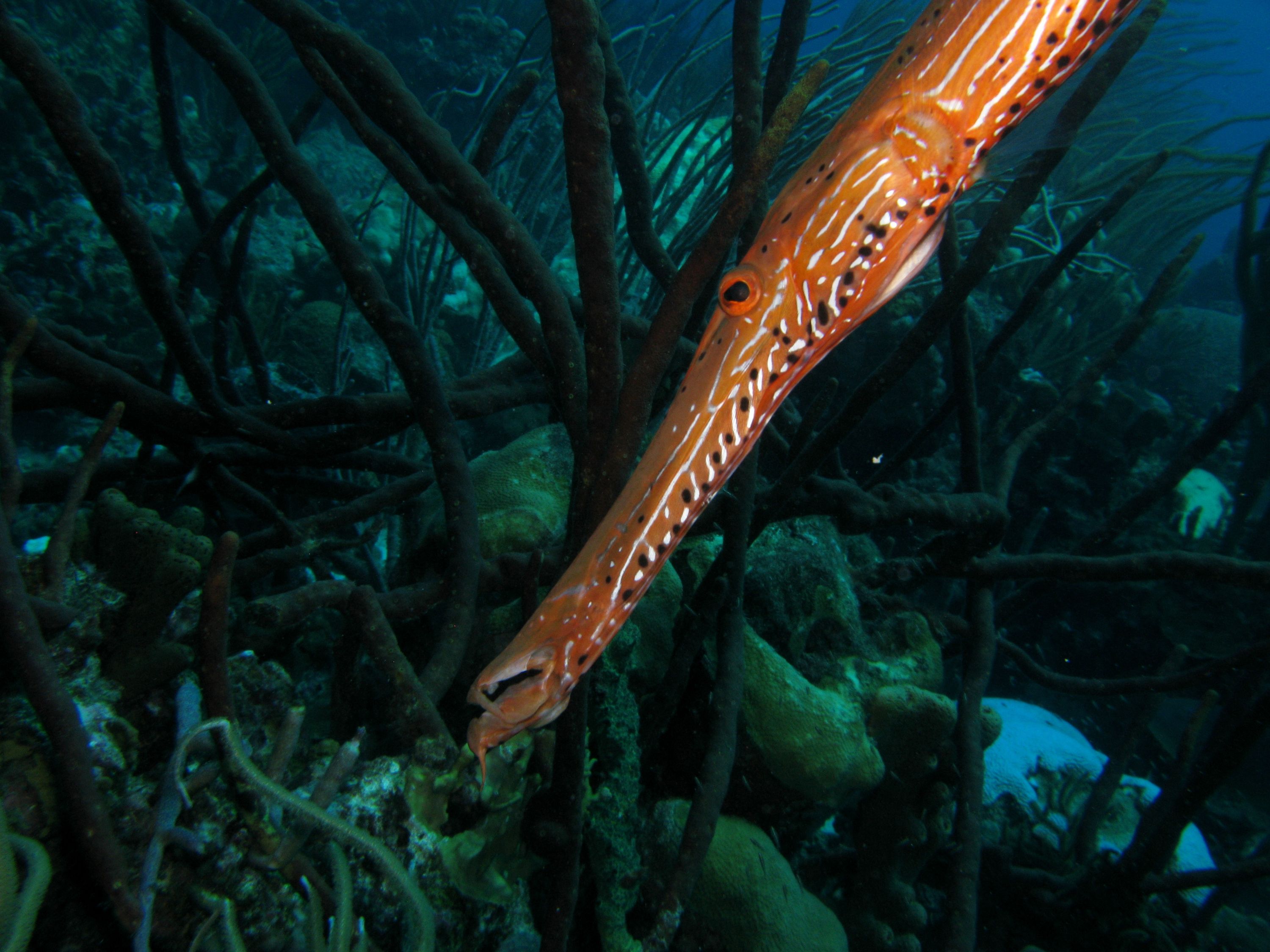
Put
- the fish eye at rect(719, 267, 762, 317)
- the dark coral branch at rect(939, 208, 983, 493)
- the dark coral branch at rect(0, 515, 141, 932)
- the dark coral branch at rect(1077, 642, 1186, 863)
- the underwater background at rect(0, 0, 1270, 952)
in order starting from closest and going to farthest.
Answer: the fish eye at rect(719, 267, 762, 317), the dark coral branch at rect(0, 515, 141, 932), the underwater background at rect(0, 0, 1270, 952), the dark coral branch at rect(939, 208, 983, 493), the dark coral branch at rect(1077, 642, 1186, 863)

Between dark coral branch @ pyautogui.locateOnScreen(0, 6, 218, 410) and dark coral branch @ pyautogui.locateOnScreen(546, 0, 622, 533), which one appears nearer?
dark coral branch @ pyautogui.locateOnScreen(546, 0, 622, 533)

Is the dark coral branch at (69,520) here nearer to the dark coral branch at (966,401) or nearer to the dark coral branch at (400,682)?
the dark coral branch at (400,682)

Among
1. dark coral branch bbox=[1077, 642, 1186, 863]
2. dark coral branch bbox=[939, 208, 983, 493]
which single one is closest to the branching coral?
dark coral branch bbox=[939, 208, 983, 493]

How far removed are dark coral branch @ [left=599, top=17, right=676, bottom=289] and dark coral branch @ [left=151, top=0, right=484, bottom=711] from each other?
4.08 feet

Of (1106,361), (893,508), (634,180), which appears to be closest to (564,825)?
(893,508)

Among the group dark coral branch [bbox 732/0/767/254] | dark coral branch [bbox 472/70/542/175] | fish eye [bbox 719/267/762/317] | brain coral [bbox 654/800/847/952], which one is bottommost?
brain coral [bbox 654/800/847/952]

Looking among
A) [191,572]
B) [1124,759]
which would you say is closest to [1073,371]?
[1124,759]

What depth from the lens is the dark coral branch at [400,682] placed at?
6.54ft

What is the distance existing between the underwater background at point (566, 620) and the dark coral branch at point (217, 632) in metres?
0.01

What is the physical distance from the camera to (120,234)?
8.09 feet

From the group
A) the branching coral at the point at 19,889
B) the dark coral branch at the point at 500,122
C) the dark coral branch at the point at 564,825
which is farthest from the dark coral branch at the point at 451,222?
the branching coral at the point at 19,889

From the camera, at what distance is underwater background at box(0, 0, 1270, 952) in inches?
63.1

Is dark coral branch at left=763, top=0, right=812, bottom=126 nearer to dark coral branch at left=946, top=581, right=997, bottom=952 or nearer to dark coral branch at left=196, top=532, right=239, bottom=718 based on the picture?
dark coral branch at left=196, top=532, right=239, bottom=718

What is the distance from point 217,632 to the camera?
1.75m
